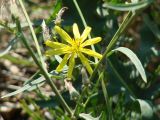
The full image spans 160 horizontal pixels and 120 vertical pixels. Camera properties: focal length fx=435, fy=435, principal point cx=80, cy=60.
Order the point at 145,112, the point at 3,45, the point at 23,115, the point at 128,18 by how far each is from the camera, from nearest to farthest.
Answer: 1. the point at 128,18
2. the point at 145,112
3. the point at 23,115
4. the point at 3,45

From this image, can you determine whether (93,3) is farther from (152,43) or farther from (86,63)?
(86,63)

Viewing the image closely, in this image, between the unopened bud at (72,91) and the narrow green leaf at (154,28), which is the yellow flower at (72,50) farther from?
the narrow green leaf at (154,28)

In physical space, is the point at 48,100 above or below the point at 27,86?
below

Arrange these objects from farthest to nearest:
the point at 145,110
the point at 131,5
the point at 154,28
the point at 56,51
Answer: the point at 154,28 → the point at 145,110 → the point at 56,51 → the point at 131,5

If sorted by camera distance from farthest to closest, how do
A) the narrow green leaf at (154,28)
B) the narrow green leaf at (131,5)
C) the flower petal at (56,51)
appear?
the narrow green leaf at (154,28)
the flower petal at (56,51)
the narrow green leaf at (131,5)

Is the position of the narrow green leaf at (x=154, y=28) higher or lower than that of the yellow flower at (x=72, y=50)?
lower

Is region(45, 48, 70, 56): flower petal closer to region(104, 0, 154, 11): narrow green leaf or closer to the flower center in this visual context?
the flower center

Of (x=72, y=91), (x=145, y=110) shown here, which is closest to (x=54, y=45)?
(x=72, y=91)

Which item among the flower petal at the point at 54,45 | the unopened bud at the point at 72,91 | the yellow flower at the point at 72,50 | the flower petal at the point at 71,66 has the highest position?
the flower petal at the point at 54,45

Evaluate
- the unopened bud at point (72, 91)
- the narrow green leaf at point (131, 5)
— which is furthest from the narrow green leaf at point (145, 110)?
the narrow green leaf at point (131, 5)

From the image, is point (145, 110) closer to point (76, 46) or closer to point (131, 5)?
point (76, 46)

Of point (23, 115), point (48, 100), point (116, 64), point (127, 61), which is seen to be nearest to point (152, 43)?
point (127, 61)
